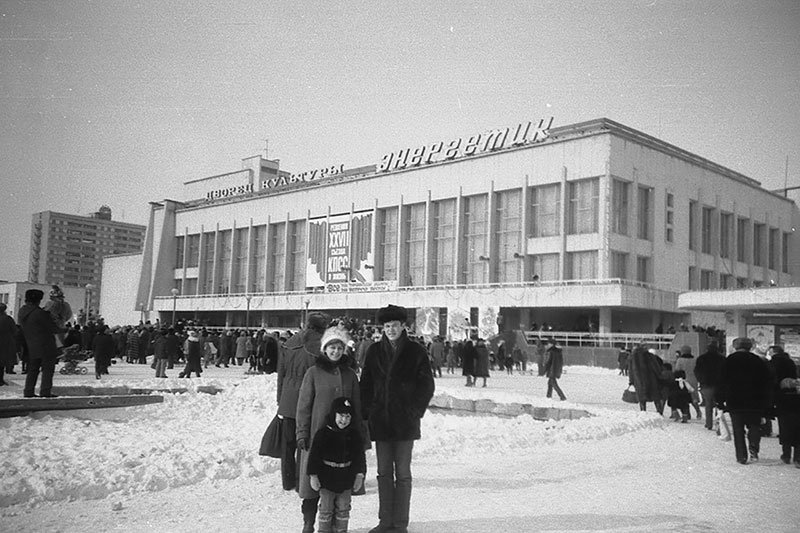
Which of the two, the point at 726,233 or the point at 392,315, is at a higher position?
the point at 726,233

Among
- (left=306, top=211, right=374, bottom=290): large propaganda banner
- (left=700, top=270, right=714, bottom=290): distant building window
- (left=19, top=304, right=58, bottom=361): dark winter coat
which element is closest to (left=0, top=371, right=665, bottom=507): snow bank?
(left=19, top=304, right=58, bottom=361): dark winter coat

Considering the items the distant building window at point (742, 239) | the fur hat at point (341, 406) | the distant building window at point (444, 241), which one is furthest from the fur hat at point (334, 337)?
the distant building window at point (742, 239)

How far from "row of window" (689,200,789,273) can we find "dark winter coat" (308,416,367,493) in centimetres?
5239

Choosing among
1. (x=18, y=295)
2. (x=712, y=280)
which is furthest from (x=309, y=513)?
(x=18, y=295)

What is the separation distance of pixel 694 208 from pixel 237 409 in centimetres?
4637

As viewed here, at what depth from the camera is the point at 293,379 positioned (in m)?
6.41

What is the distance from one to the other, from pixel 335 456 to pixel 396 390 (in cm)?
72

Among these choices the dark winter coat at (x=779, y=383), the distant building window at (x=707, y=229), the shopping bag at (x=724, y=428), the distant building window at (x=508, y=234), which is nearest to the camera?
the dark winter coat at (x=779, y=383)

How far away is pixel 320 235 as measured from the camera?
64.8 meters

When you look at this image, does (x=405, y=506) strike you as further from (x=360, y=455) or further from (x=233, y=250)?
(x=233, y=250)

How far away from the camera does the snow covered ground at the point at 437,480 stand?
5965 mm

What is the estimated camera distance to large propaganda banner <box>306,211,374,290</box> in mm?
61688

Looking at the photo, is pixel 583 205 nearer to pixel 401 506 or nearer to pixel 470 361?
pixel 470 361

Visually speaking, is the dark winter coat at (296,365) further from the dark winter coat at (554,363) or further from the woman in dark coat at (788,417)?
the dark winter coat at (554,363)
